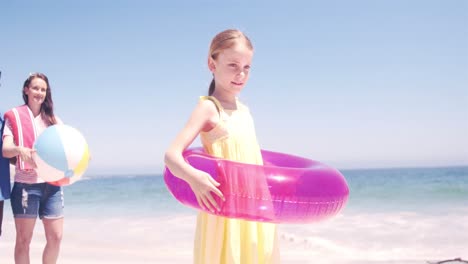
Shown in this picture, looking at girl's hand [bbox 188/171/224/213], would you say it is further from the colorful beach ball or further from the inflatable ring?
the colorful beach ball

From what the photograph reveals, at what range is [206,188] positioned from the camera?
203 centimetres

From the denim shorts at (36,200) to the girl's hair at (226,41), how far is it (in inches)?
83.8

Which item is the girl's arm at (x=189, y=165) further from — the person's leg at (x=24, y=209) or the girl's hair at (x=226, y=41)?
the person's leg at (x=24, y=209)

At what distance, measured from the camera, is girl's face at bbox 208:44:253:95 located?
2277 millimetres

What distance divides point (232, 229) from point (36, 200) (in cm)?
216

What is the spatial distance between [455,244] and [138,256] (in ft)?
16.0

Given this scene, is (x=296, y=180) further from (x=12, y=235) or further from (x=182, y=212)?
(x=182, y=212)

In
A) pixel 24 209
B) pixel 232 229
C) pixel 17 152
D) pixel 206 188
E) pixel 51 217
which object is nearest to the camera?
pixel 206 188

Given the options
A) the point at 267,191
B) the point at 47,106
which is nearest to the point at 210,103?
the point at 267,191

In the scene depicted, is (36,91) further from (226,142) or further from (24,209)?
(226,142)

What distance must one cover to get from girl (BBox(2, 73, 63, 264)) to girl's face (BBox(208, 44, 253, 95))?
192 centimetres

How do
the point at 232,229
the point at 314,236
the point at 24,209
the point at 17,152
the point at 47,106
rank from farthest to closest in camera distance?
the point at 314,236
the point at 47,106
the point at 24,209
the point at 17,152
the point at 232,229

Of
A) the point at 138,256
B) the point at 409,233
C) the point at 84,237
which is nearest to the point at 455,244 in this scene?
the point at 409,233

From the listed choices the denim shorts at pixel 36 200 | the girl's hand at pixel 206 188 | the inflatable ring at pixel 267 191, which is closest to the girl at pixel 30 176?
the denim shorts at pixel 36 200
